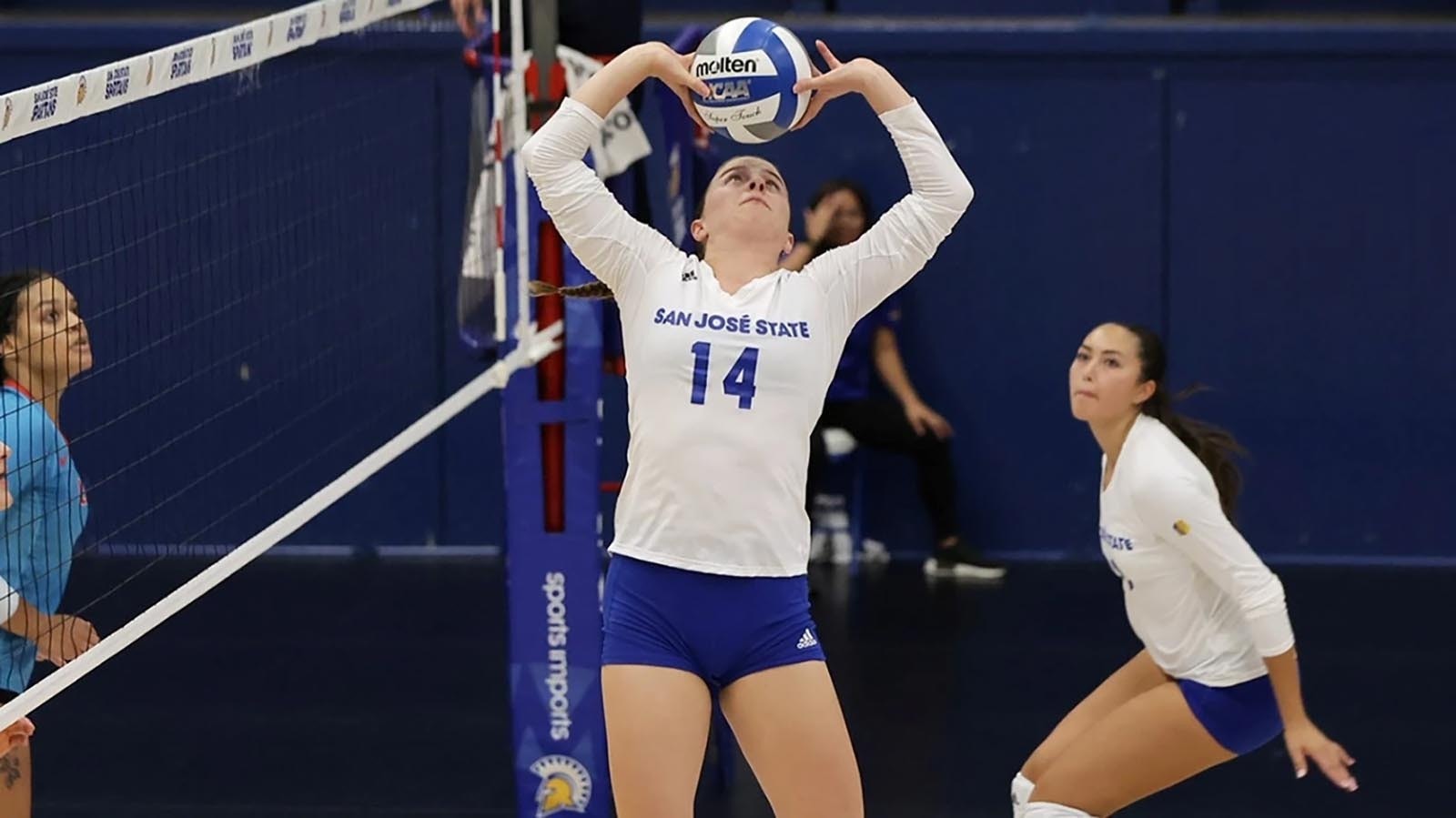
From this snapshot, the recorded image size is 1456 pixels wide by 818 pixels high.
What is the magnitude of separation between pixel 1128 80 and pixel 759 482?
555cm

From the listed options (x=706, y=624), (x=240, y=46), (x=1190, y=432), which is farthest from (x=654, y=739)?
(x=240, y=46)

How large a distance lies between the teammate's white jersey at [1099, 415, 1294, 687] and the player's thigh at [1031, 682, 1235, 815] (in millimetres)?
110

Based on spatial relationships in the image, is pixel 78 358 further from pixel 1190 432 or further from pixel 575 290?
pixel 1190 432

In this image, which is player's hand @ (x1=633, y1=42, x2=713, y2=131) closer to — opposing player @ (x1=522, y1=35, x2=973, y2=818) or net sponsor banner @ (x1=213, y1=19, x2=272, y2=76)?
opposing player @ (x1=522, y1=35, x2=973, y2=818)

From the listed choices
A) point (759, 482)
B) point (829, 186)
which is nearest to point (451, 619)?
point (829, 186)

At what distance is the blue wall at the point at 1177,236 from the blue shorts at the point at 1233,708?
14.4ft

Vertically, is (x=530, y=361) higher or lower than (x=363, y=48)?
lower

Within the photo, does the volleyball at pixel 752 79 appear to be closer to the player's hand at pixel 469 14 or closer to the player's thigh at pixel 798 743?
the player's thigh at pixel 798 743

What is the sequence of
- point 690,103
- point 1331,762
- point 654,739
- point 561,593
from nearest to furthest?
point 654,739, point 690,103, point 1331,762, point 561,593

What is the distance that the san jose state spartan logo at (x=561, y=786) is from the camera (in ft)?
17.7

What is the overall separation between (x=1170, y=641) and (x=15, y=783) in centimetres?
254

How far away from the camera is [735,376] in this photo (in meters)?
3.81

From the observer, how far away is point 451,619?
794cm

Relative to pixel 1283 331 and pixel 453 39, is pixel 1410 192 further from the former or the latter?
pixel 453 39
